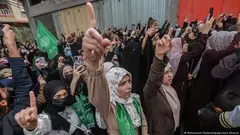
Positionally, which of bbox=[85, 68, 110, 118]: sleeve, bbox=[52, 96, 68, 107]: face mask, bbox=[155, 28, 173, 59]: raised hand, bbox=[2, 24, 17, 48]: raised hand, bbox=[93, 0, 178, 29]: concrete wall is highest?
bbox=[93, 0, 178, 29]: concrete wall

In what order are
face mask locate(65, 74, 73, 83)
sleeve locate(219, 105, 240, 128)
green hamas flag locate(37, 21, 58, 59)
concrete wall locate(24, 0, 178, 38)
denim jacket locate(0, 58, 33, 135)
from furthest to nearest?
concrete wall locate(24, 0, 178, 38) → green hamas flag locate(37, 21, 58, 59) → face mask locate(65, 74, 73, 83) → denim jacket locate(0, 58, 33, 135) → sleeve locate(219, 105, 240, 128)

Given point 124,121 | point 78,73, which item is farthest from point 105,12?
point 124,121

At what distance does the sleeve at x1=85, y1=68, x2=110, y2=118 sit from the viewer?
0.91 metres

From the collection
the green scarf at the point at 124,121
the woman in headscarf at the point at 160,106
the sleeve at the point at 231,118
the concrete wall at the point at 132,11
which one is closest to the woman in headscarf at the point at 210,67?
the woman in headscarf at the point at 160,106

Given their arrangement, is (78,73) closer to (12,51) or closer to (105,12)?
(12,51)

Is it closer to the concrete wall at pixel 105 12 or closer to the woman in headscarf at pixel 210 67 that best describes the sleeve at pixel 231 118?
the woman in headscarf at pixel 210 67

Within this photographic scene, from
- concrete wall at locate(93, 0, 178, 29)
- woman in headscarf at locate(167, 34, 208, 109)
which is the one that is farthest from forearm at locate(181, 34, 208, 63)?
concrete wall at locate(93, 0, 178, 29)

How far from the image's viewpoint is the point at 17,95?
1295 millimetres

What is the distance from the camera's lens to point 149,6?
5.91 m

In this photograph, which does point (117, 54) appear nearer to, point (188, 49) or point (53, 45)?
point (188, 49)

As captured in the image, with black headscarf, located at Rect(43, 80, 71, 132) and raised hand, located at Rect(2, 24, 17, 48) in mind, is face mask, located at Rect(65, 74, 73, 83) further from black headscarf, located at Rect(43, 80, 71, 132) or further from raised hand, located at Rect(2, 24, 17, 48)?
raised hand, located at Rect(2, 24, 17, 48)

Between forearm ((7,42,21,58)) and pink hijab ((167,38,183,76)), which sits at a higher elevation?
forearm ((7,42,21,58))

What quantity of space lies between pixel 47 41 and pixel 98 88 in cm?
294

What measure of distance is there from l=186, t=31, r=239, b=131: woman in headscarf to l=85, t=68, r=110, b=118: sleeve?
1.28 m
